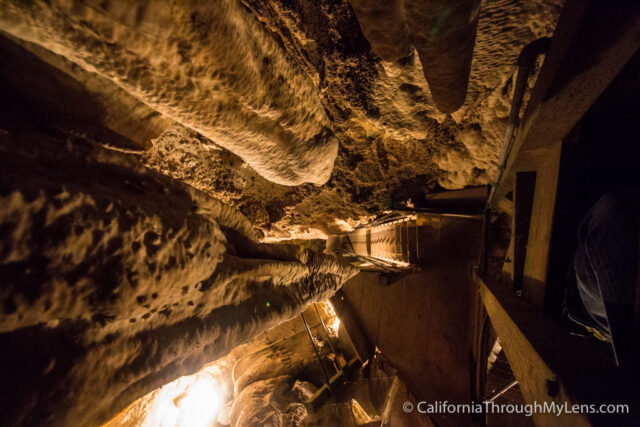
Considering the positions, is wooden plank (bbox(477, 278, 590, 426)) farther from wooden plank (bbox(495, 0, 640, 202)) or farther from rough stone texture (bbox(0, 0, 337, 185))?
rough stone texture (bbox(0, 0, 337, 185))

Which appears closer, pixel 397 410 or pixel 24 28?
pixel 24 28

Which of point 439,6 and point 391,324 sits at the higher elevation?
point 439,6

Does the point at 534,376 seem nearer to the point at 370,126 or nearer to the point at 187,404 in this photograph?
the point at 370,126

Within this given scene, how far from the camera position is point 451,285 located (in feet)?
10.4

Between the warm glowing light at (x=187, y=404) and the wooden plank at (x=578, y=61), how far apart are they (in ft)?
23.1

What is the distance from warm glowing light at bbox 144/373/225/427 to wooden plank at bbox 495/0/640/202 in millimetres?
7034

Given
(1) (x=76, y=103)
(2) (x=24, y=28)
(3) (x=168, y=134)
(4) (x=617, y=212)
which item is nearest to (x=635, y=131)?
(4) (x=617, y=212)

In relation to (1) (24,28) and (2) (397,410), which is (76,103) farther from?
(2) (397,410)

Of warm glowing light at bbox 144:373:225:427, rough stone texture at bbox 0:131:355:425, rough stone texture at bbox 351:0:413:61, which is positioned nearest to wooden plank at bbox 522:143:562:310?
rough stone texture at bbox 351:0:413:61

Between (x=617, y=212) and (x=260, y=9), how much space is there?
2.19 metres

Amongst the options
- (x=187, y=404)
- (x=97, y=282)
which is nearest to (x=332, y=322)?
(x=187, y=404)

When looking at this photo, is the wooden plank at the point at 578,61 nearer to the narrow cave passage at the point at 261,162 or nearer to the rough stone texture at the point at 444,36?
the narrow cave passage at the point at 261,162

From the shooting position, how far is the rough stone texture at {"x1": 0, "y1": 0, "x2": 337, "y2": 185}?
35.6 inches

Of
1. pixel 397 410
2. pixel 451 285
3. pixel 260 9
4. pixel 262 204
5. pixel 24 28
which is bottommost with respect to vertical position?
pixel 397 410
